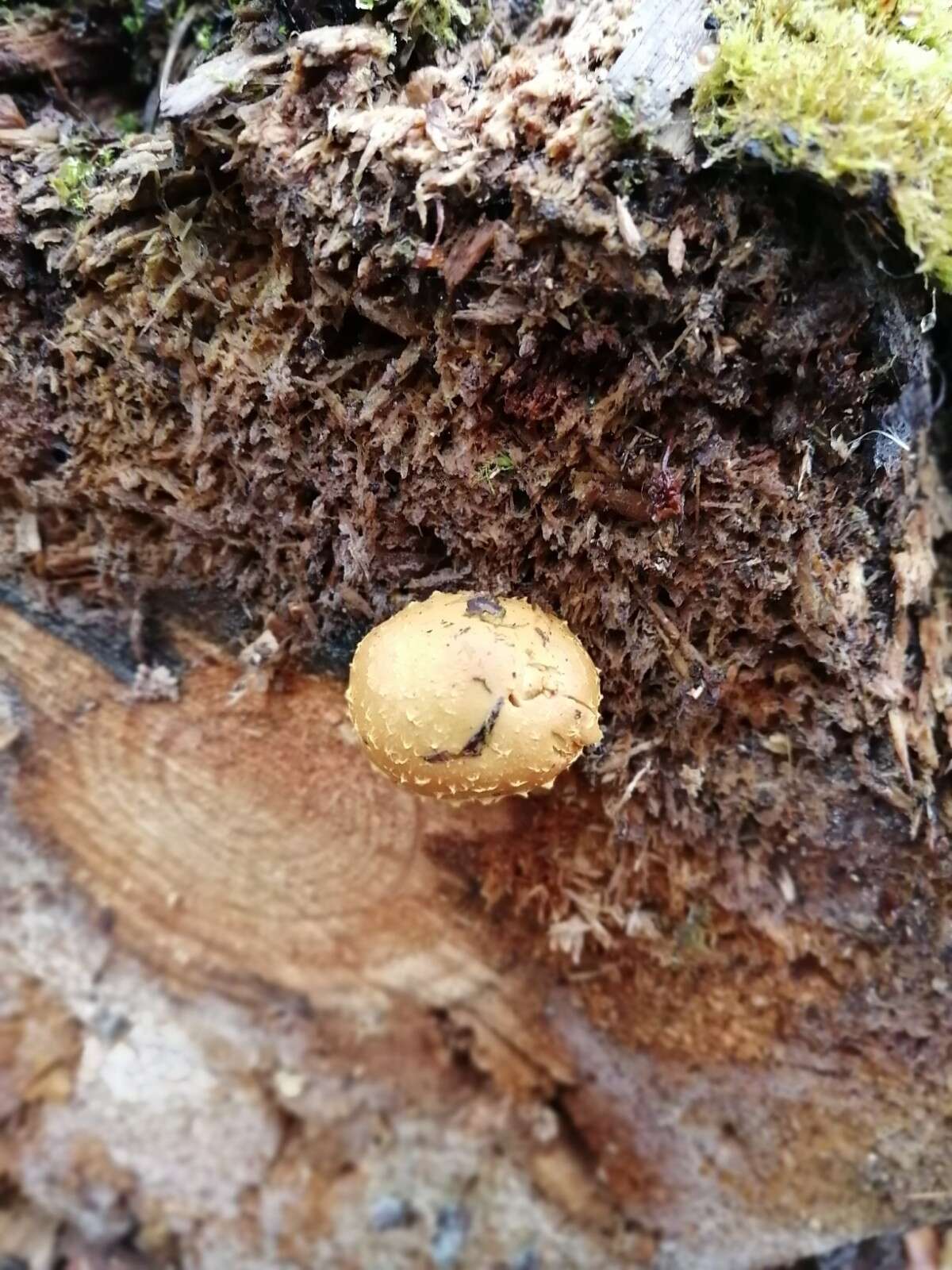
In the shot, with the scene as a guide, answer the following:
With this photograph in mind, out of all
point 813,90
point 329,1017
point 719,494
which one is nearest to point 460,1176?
point 329,1017

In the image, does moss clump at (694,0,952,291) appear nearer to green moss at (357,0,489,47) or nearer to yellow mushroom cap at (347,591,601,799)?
green moss at (357,0,489,47)

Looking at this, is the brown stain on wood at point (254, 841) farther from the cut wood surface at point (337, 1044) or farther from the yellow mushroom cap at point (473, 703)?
the yellow mushroom cap at point (473, 703)

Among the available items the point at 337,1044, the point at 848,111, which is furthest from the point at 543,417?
the point at 337,1044

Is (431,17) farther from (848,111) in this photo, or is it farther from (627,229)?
(848,111)

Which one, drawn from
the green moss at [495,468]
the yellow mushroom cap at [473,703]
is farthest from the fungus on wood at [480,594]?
the yellow mushroom cap at [473,703]

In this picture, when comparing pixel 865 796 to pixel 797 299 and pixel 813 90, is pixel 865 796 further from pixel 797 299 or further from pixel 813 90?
pixel 813 90

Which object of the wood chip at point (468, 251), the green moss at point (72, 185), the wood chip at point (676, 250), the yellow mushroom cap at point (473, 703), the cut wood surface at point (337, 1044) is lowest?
the cut wood surface at point (337, 1044)

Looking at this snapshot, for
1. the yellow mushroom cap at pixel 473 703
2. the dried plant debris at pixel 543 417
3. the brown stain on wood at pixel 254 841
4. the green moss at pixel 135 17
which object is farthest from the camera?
the brown stain on wood at pixel 254 841
